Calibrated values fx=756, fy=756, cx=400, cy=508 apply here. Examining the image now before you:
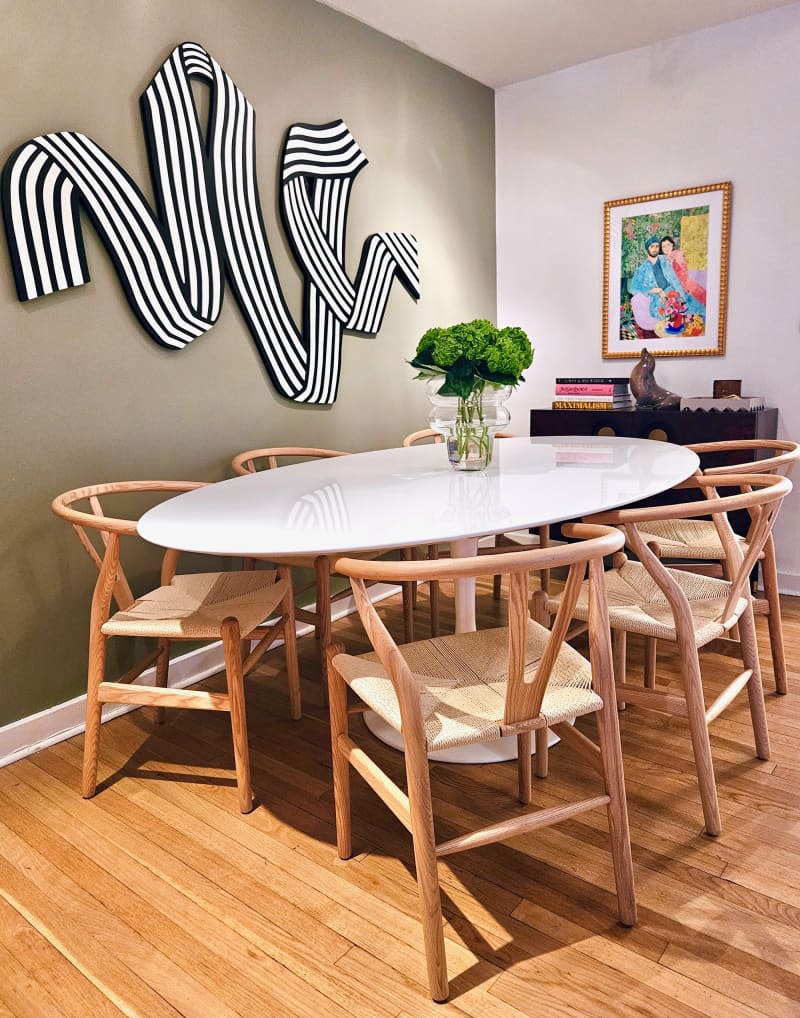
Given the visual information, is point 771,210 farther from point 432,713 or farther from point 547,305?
point 432,713

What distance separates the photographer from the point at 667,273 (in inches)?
141

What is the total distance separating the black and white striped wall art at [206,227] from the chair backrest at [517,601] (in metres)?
1.51

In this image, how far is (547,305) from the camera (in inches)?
160

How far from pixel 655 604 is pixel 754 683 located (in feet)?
1.19

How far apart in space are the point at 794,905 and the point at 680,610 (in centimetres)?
61

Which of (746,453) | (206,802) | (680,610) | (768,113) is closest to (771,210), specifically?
(768,113)

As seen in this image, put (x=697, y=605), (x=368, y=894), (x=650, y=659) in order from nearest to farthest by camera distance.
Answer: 1. (x=368, y=894)
2. (x=697, y=605)
3. (x=650, y=659)

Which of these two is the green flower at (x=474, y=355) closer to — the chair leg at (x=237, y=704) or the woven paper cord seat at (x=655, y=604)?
the woven paper cord seat at (x=655, y=604)

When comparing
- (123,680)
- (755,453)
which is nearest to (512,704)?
(123,680)

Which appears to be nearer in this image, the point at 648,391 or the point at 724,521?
the point at 724,521

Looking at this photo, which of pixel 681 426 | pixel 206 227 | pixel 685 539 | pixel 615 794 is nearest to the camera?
pixel 615 794

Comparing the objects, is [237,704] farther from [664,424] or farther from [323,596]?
[664,424]

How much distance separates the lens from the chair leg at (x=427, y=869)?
4.18ft

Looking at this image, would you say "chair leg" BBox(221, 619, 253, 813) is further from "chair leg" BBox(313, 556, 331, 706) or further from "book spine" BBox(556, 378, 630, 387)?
"book spine" BBox(556, 378, 630, 387)
